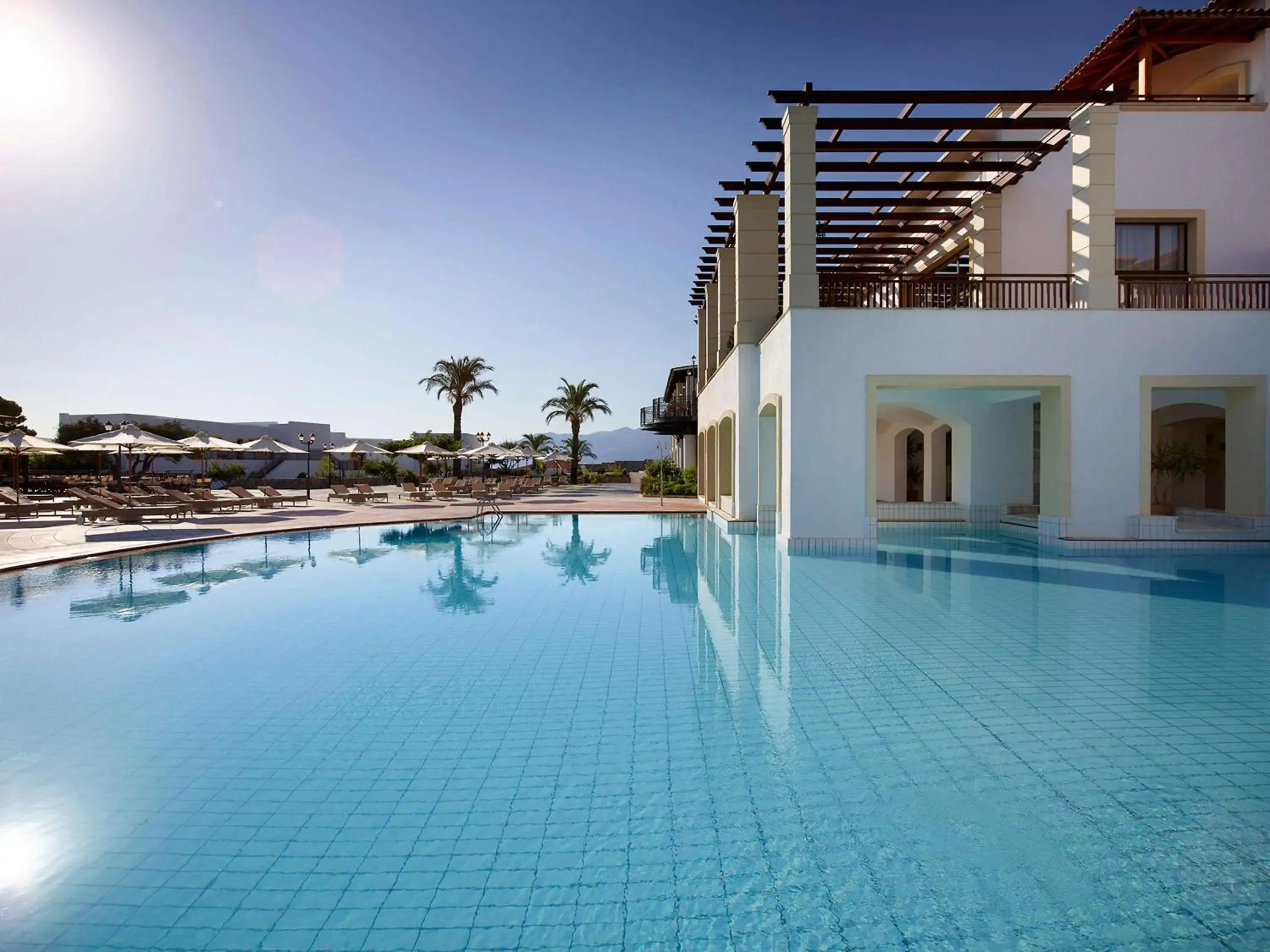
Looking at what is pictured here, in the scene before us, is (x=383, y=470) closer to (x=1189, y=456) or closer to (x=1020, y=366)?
(x=1020, y=366)

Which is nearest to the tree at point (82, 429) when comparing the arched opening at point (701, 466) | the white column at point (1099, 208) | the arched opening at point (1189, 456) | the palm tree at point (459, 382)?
the palm tree at point (459, 382)

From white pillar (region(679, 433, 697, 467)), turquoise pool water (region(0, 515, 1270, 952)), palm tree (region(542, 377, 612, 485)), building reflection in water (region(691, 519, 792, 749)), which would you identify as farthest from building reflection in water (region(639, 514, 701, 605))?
palm tree (region(542, 377, 612, 485))

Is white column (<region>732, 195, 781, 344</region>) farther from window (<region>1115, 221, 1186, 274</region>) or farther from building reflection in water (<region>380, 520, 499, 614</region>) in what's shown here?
building reflection in water (<region>380, 520, 499, 614</region>)

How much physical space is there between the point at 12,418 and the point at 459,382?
28.0 m

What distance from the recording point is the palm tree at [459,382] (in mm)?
41281

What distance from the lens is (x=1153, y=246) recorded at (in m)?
15.6

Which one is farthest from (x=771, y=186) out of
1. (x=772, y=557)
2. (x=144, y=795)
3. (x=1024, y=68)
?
(x=144, y=795)

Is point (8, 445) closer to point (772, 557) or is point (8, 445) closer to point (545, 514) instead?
point (545, 514)

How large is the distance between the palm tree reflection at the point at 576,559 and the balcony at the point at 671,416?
17317 millimetres

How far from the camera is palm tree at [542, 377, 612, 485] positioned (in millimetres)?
45062

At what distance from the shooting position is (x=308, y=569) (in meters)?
12.1

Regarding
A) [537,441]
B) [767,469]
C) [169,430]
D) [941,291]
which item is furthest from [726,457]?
[169,430]

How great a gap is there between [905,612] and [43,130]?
17.1 meters

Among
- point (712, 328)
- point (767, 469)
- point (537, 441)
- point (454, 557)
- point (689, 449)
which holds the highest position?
point (712, 328)
